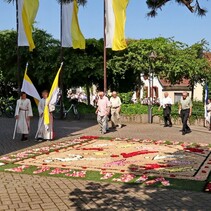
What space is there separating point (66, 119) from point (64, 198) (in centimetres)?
1617

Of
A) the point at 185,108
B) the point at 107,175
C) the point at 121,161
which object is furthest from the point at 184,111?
the point at 107,175

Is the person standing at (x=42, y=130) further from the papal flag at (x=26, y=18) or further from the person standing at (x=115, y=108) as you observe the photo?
the papal flag at (x=26, y=18)

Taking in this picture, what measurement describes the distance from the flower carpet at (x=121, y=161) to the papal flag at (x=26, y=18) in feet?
28.2

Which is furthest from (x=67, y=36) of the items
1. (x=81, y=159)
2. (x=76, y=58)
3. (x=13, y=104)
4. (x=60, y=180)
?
(x=60, y=180)

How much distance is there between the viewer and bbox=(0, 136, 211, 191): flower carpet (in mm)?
8156

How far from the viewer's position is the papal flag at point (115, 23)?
19.8 meters

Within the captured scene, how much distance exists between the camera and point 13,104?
24266mm

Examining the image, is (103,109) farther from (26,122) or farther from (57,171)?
(57,171)

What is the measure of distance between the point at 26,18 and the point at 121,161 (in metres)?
12.3

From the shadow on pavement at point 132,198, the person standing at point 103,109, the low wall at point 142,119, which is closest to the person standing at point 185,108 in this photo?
the person standing at point 103,109

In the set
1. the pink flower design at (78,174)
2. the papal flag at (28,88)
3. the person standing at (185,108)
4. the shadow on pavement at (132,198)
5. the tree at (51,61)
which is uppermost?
the tree at (51,61)

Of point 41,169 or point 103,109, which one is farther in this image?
point 103,109

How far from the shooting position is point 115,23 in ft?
65.9

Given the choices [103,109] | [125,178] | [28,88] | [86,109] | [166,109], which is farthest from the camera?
[86,109]
